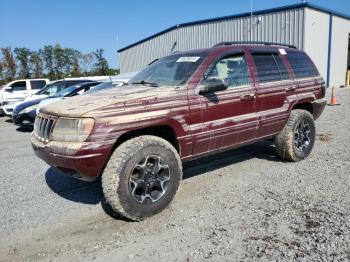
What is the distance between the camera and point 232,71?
5.11m

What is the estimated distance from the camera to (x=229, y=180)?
17.5 feet

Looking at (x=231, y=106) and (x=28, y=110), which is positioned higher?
(x=231, y=106)

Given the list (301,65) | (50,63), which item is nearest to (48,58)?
(50,63)

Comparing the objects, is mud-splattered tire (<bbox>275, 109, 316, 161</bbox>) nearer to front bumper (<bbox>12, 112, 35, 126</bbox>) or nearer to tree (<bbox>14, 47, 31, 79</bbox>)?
front bumper (<bbox>12, 112, 35, 126</bbox>)

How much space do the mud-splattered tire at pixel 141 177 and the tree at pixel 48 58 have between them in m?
52.1

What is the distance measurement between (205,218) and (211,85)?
162 cm

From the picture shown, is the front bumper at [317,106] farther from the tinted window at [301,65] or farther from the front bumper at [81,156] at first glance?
the front bumper at [81,156]

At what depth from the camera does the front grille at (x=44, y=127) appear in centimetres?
414

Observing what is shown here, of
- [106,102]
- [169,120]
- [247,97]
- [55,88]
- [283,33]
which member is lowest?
[55,88]

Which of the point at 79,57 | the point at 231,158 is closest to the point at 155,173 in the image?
the point at 231,158

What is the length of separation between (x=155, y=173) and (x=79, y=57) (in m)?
57.7

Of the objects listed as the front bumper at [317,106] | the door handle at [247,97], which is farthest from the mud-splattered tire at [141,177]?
the front bumper at [317,106]

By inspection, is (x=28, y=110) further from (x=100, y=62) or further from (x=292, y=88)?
(x=100, y=62)

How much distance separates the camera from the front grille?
163 inches
